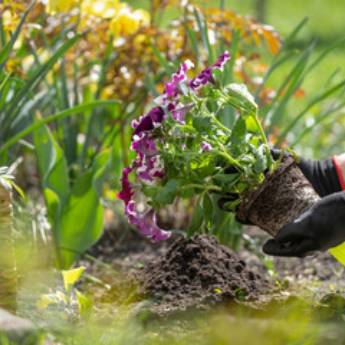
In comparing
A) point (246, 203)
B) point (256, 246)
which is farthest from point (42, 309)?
point (256, 246)

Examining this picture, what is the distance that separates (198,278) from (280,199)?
0.43m

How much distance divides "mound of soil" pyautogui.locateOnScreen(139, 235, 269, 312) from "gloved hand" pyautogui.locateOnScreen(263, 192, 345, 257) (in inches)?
14.4

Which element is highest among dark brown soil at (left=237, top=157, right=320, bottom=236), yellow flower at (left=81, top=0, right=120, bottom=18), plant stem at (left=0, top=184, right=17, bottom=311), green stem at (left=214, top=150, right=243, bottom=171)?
yellow flower at (left=81, top=0, right=120, bottom=18)

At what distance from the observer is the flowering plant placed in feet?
7.91

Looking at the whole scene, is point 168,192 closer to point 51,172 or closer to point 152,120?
point 152,120

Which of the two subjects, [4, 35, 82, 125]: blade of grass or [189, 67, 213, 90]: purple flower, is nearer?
[189, 67, 213, 90]: purple flower

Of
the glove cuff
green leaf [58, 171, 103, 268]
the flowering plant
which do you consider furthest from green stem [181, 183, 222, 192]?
green leaf [58, 171, 103, 268]

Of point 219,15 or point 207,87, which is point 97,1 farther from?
point 207,87

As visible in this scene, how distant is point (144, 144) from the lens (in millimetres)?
2408

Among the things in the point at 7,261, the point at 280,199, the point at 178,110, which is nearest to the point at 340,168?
the point at 280,199

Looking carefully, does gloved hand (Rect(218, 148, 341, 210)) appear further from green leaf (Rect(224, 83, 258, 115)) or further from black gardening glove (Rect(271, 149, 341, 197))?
green leaf (Rect(224, 83, 258, 115))

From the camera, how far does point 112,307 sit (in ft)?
9.36

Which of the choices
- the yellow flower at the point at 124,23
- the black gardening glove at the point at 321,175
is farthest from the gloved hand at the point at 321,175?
the yellow flower at the point at 124,23

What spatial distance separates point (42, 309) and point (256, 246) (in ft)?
3.70
